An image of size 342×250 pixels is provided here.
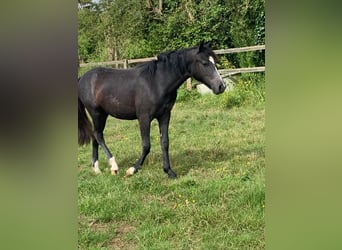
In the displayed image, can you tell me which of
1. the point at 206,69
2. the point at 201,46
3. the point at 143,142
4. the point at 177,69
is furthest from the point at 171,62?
the point at 143,142

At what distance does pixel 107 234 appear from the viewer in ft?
5.32

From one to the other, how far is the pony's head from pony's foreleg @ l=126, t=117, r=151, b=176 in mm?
483

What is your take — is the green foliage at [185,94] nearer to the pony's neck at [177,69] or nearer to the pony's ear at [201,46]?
the pony's neck at [177,69]

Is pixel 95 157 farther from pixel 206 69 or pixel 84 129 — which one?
pixel 206 69

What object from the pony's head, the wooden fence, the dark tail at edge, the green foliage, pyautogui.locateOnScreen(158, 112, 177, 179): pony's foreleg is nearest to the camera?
the wooden fence

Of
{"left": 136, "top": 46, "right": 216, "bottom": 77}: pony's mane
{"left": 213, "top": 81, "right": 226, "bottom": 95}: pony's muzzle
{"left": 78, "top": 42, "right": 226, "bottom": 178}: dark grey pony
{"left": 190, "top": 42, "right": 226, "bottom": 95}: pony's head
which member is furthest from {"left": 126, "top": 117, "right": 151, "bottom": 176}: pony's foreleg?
{"left": 213, "top": 81, "right": 226, "bottom": 95}: pony's muzzle

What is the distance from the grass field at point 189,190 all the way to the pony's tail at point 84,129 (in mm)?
79

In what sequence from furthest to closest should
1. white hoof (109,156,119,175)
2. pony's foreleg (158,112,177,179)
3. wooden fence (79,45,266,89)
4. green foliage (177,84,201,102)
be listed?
green foliage (177,84,201,102) → pony's foreleg (158,112,177,179) → white hoof (109,156,119,175) → wooden fence (79,45,266,89)

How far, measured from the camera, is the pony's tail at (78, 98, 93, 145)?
2.02 m

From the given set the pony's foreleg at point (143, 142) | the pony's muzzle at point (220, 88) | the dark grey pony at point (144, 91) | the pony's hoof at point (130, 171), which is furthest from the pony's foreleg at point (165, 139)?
the pony's muzzle at point (220, 88)

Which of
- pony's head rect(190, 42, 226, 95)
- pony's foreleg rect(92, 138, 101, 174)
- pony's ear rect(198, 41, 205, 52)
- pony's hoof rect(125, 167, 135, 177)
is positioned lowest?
pony's hoof rect(125, 167, 135, 177)

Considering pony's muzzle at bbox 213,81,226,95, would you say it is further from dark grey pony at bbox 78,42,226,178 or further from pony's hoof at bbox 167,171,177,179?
pony's hoof at bbox 167,171,177,179

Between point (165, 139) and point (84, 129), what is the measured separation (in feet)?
1.90
